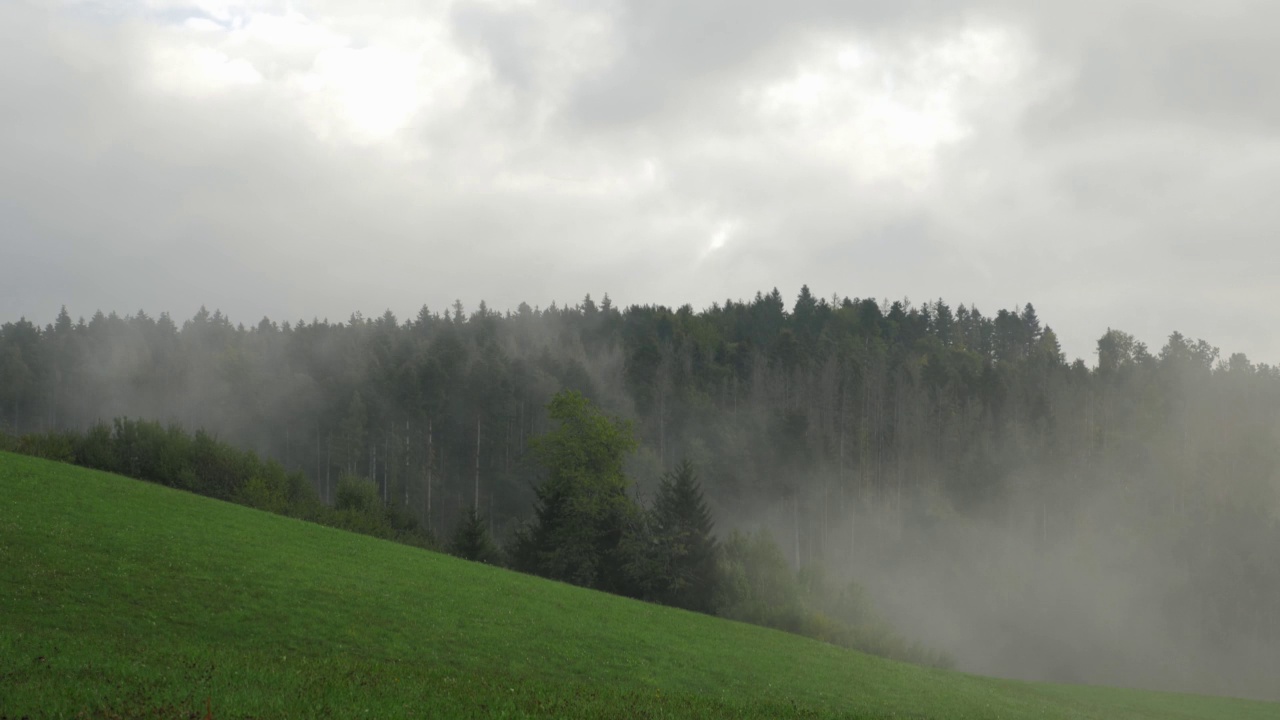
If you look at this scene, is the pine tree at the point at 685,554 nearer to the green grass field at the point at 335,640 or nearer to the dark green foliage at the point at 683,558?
the dark green foliage at the point at 683,558

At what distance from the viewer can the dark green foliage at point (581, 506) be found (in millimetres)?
73000

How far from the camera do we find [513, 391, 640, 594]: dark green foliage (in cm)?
7300

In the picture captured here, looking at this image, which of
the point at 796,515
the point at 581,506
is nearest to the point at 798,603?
the point at 581,506

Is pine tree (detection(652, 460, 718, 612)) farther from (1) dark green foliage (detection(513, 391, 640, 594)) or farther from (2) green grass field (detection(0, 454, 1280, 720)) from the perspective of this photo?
(2) green grass field (detection(0, 454, 1280, 720))

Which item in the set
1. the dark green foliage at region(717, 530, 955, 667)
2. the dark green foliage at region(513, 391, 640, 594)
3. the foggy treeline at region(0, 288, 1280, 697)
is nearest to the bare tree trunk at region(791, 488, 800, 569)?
the foggy treeline at region(0, 288, 1280, 697)

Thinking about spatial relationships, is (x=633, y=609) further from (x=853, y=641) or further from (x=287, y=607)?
(x=853, y=641)

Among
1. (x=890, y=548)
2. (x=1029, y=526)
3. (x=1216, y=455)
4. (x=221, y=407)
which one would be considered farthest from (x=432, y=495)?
(x=1216, y=455)

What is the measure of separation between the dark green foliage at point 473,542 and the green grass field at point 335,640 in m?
27.0

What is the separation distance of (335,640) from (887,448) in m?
151

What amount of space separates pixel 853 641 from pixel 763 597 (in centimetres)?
808

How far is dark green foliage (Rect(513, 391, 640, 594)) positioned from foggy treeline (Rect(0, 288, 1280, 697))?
46.8m

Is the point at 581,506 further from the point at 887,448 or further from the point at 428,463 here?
the point at 887,448

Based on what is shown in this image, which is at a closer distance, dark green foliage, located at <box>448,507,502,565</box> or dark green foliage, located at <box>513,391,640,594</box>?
dark green foliage, located at <box>513,391,640,594</box>

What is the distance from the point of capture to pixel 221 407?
156625 mm
